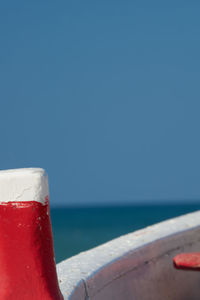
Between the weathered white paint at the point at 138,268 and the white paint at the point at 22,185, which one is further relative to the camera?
the weathered white paint at the point at 138,268

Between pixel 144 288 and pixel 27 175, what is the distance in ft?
2.72

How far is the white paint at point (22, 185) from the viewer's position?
74cm

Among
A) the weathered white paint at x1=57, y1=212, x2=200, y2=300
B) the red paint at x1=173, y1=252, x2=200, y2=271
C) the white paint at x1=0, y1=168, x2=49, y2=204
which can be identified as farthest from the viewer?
the red paint at x1=173, y1=252, x2=200, y2=271

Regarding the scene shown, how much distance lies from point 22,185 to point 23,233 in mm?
67

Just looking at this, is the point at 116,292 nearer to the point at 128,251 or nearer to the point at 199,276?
the point at 128,251

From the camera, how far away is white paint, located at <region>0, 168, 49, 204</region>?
740 mm

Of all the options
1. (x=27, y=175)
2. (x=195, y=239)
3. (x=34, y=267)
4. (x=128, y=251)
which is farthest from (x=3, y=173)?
(x=195, y=239)

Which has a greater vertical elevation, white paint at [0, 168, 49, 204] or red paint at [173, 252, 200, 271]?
white paint at [0, 168, 49, 204]

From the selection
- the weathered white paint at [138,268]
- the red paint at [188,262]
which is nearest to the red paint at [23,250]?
the weathered white paint at [138,268]

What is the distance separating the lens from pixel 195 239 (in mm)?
1761

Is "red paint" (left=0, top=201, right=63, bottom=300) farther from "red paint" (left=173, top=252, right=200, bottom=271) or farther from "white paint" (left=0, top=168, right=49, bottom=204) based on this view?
"red paint" (left=173, top=252, right=200, bottom=271)

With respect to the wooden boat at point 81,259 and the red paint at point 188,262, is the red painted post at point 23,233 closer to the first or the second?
the wooden boat at point 81,259

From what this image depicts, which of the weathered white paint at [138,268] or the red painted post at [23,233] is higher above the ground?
the red painted post at [23,233]

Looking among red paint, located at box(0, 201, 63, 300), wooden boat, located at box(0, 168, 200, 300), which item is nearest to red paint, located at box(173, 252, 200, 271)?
wooden boat, located at box(0, 168, 200, 300)
